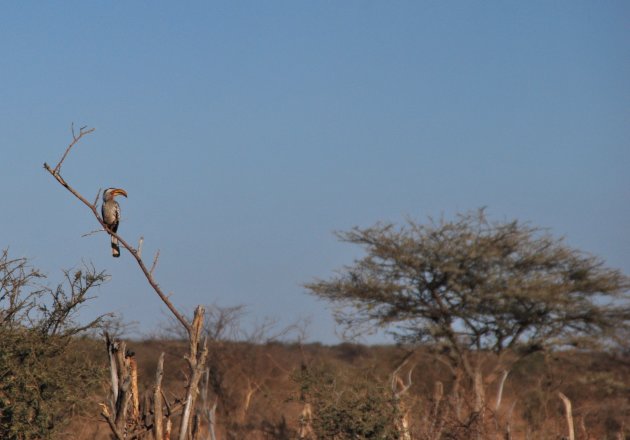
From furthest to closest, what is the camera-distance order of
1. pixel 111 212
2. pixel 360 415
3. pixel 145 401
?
pixel 360 415 → pixel 111 212 → pixel 145 401

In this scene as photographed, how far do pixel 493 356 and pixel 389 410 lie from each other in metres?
12.6

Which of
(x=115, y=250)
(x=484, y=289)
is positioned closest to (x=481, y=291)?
(x=484, y=289)

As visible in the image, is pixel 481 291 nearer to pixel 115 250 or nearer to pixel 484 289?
pixel 484 289

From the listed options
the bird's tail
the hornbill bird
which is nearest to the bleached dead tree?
the bird's tail

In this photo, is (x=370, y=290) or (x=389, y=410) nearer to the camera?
(x=389, y=410)

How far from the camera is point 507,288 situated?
2344 centimetres

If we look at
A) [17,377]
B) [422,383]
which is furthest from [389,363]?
[17,377]

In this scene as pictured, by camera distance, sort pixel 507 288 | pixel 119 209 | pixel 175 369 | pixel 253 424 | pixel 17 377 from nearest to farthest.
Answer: pixel 17 377 → pixel 119 209 → pixel 253 424 → pixel 507 288 → pixel 175 369

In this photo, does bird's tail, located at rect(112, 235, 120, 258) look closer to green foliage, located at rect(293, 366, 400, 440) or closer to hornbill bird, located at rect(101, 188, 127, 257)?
hornbill bird, located at rect(101, 188, 127, 257)

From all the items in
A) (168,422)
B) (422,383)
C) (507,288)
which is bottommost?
(168,422)

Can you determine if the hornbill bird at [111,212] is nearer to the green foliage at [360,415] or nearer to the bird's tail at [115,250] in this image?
the bird's tail at [115,250]

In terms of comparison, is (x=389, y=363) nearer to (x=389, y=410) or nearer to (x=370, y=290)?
(x=370, y=290)

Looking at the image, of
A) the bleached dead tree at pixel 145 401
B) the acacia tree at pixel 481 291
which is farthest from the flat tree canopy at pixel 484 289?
the bleached dead tree at pixel 145 401

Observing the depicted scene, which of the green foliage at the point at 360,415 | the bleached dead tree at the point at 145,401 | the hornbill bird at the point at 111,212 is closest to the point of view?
the bleached dead tree at the point at 145,401
